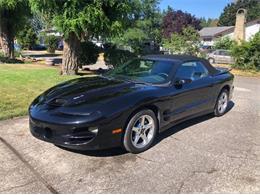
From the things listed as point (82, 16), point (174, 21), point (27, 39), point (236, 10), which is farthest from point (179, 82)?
point (236, 10)

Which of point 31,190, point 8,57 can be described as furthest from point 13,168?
point 8,57

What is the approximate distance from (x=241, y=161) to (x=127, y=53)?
36.0 ft

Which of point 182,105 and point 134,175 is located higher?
point 182,105

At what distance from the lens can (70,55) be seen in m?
12.4

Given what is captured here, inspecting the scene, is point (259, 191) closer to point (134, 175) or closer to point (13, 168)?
point (134, 175)

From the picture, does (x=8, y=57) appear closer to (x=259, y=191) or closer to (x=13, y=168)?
(x=13, y=168)

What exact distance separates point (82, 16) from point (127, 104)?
23.8 feet

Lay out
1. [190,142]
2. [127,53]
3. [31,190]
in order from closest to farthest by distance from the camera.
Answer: [31,190] → [190,142] → [127,53]

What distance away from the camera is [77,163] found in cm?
442

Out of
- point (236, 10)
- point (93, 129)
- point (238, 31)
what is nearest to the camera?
point (93, 129)

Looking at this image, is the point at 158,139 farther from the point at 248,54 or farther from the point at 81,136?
the point at 248,54

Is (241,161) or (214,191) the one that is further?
(241,161)

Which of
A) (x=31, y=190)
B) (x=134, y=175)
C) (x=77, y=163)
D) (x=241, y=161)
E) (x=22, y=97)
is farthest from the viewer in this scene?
(x=22, y=97)

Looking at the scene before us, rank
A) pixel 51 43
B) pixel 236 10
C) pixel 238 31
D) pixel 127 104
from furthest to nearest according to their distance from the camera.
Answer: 1. pixel 236 10
2. pixel 51 43
3. pixel 238 31
4. pixel 127 104
